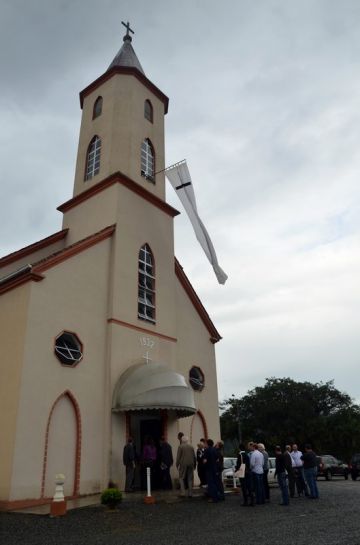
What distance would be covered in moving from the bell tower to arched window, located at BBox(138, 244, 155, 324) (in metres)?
3.04

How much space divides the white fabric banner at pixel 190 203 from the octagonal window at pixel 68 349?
751 centimetres

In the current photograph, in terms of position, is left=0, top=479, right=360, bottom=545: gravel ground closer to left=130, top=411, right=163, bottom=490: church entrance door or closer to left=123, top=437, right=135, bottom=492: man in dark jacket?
left=123, top=437, right=135, bottom=492: man in dark jacket

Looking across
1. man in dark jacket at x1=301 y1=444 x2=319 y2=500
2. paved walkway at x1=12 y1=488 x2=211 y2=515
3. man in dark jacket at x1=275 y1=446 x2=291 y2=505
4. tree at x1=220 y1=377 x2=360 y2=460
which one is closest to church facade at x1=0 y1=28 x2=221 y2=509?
paved walkway at x1=12 y1=488 x2=211 y2=515

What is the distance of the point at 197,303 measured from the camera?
70.7 feet

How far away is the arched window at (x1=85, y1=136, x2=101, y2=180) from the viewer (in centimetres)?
2044

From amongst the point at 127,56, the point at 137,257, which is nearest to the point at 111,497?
the point at 137,257

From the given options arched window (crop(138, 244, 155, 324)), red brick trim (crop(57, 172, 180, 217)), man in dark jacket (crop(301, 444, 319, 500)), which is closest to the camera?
man in dark jacket (crop(301, 444, 319, 500))

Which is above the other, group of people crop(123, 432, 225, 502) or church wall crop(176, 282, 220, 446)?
church wall crop(176, 282, 220, 446)

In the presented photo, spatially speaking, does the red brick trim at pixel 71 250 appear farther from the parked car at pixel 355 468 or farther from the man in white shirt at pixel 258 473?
the parked car at pixel 355 468

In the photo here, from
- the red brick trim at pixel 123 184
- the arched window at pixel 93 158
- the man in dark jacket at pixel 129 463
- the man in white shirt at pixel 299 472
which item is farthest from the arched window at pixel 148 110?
the man in white shirt at pixel 299 472

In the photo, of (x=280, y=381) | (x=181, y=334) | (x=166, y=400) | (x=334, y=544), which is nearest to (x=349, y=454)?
(x=280, y=381)

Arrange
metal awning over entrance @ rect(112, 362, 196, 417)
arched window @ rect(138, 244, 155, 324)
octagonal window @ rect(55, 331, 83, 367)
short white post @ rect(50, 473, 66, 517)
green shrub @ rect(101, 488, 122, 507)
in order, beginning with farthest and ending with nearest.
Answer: arched window @ rect(138, 244, 155, 324) < metal awning over entrance @ rect(112, 362, 196, 417) < octagonal window @ rect(55, 331, 83, 367) < green shrub @ rect(101, 488, 122, 507) < short white post @ rect(50, 473, 66, 517)

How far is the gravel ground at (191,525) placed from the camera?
7.78m

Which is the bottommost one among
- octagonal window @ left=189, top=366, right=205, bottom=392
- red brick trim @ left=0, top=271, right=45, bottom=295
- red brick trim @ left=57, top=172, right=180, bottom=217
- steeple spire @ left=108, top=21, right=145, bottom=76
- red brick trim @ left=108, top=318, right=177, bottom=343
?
octagonal window @ left=189, top=366, right=205, bottom=392
